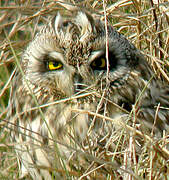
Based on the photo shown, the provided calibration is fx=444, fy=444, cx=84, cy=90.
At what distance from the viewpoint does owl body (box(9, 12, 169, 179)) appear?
1889 mm

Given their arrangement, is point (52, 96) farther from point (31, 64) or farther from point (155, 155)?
point (155, 155)

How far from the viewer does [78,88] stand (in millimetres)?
1951

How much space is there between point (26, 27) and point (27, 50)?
0.81 meters

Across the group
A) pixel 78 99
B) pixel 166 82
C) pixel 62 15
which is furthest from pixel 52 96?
pixel 166 82

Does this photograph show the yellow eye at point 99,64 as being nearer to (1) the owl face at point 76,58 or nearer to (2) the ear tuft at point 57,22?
(1) the owl face at point 76,58

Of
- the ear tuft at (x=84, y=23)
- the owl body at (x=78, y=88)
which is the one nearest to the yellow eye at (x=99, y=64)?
the owl body at (x=78, y=88)

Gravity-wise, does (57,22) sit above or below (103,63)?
above

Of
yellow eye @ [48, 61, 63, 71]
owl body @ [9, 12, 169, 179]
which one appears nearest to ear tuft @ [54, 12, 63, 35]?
owl body @ [9, 12, 169, 179]

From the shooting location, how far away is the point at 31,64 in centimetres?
201

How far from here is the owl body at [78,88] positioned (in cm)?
189

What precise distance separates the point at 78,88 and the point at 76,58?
15 cm

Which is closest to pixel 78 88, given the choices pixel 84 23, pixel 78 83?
pixel 78 83

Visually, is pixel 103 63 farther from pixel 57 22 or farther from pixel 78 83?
pixel 57 22

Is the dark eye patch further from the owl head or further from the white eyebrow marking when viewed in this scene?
the white eyebrow marking
